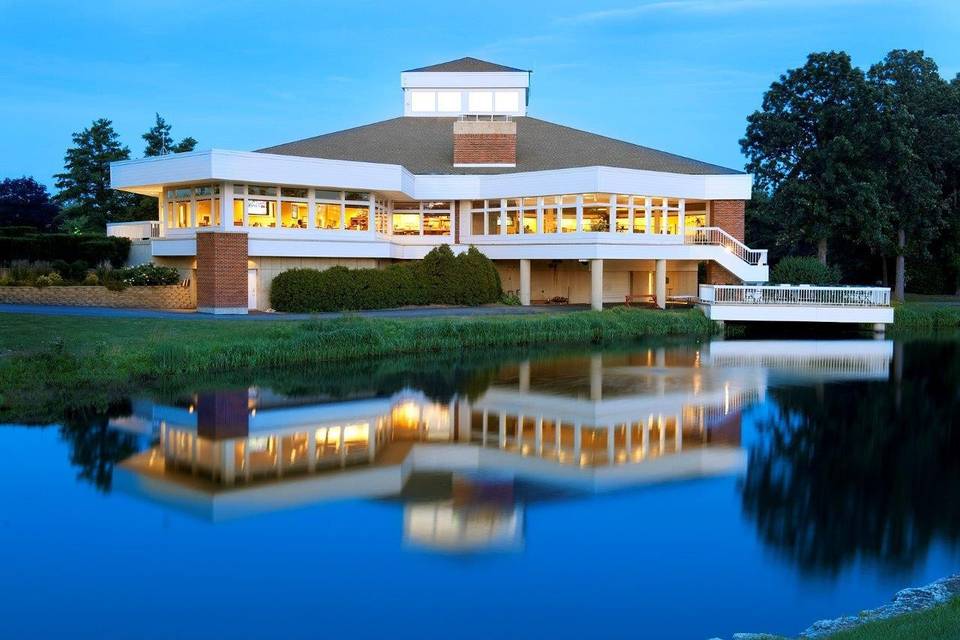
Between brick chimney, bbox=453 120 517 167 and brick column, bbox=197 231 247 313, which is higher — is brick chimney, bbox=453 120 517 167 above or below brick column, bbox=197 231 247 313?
above

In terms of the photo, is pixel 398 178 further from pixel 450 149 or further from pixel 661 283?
pixel 661 283

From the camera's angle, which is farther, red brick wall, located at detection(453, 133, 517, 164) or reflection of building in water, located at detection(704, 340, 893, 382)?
red brick wall, located at detection(453, 133, 517, 164)

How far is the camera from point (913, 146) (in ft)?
145

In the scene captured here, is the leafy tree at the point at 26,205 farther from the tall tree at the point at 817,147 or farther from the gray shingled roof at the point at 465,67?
the tall tree at the point at 817,147

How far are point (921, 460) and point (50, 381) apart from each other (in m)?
16.2

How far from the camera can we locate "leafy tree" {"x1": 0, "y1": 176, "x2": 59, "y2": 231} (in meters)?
60.0

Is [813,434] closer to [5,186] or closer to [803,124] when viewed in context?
[803,124]

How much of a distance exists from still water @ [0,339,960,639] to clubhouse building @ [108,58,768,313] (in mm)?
12395

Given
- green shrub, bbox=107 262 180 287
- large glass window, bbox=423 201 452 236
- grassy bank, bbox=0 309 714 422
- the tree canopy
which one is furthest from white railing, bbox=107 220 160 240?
the tree canopy

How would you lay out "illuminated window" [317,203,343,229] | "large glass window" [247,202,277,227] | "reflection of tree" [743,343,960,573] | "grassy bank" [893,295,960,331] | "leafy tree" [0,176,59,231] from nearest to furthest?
"reflection of tree" [743,343,960,573] → "large glass window" [247,202,277,227] → "illuminated window" [317,203,343,229] → "grassy bank" [893,295,960,331] → "leafy tree" [0,176,59,231]

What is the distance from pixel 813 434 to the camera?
16422 mm

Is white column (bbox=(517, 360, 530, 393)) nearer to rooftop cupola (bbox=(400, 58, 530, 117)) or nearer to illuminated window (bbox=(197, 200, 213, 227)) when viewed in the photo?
illuminated window (bbox=(197, 200, 213, 227))

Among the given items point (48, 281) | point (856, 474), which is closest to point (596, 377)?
point (856, 474)

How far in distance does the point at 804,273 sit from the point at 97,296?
25790mm
